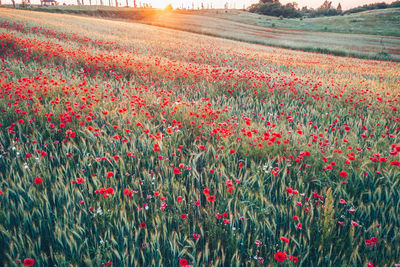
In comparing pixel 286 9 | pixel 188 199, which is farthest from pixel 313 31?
pixel 188 199

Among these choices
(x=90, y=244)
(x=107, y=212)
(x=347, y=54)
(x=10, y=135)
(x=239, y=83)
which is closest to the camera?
(x=90, y=244)

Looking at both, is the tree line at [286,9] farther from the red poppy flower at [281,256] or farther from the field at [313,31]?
the red poppy flower at [281,256]

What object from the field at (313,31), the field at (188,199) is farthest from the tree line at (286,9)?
the field at (188,199)

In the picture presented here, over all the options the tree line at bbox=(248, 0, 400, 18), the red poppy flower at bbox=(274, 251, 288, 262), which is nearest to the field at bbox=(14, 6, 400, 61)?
the tree line at bbox=(248, 0, 400, 18)

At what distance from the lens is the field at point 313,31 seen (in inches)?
1105

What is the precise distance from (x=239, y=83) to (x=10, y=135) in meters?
4.85

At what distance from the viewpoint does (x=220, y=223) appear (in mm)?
1663

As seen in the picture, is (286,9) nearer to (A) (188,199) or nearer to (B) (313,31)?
(B) (313,31)

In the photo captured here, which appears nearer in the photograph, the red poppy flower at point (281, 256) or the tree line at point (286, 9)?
the red poppy flower at point (281, 256)

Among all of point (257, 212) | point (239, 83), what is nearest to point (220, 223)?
point (257, 212)

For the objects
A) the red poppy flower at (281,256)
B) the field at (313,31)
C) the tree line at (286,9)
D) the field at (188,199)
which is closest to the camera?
the red poppy flower at (281,256)

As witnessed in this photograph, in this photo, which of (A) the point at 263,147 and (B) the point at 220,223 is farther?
(A) the point at 263,147

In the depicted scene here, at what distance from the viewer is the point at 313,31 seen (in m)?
47.0

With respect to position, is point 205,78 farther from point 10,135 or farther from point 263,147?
point 10,135
